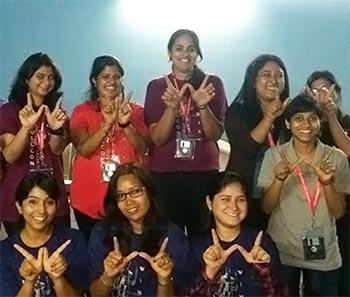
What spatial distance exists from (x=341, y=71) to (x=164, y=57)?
512mm

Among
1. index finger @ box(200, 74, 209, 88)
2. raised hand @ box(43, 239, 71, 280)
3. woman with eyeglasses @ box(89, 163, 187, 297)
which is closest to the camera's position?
raised hand @ box(43, 239, 71, 280)

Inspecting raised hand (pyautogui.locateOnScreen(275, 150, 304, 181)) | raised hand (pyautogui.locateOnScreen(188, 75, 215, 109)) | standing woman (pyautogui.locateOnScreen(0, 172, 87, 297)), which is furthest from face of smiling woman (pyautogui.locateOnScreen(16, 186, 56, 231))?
raised hand (pyautogui.locateOnScreen(275, 150, 304, 181))

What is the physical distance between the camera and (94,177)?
174 cm

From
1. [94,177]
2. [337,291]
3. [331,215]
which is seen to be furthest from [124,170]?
[337,291]

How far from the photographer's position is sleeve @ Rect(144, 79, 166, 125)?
1749mm

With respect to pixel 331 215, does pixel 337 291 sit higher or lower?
lower

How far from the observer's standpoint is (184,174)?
68.7 inches

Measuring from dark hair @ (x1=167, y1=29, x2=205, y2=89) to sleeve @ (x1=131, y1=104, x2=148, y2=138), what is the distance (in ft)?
0.55

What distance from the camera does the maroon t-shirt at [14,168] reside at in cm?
171

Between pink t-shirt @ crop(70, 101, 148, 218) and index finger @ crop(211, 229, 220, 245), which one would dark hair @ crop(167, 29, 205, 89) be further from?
index finger @ crop(211, 229, 220, 245)

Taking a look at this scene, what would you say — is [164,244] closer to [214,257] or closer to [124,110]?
[214,257]

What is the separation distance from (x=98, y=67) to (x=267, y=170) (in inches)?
22.1

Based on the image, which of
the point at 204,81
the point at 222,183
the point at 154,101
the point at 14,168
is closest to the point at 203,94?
the point at 204,81

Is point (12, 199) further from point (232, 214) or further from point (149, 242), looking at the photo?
point (232, 214)
